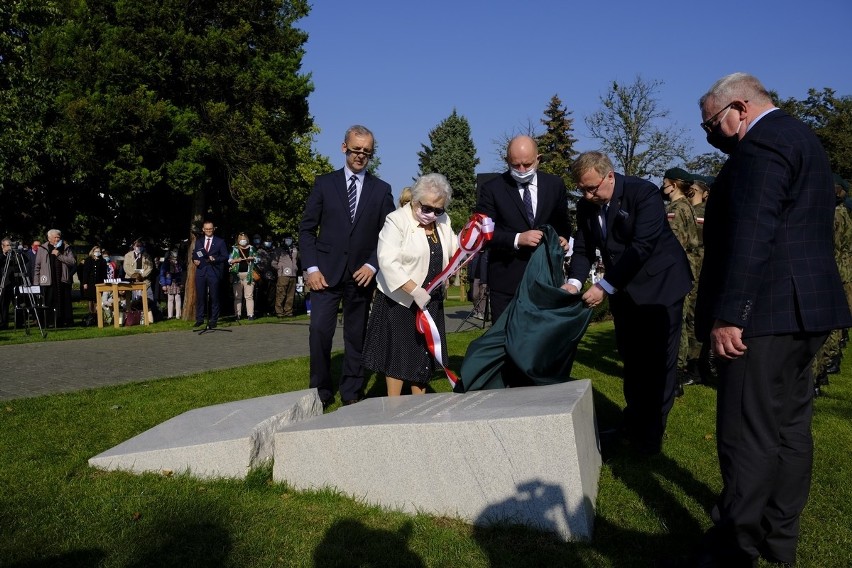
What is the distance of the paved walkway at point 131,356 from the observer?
27.3 ft

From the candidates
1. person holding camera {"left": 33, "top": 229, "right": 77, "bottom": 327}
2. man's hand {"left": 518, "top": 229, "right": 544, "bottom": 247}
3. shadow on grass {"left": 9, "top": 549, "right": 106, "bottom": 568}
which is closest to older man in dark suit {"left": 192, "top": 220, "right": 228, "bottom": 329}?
person holding camera {"left": 33, "top": 229, "right": 77, "bottom": 327}

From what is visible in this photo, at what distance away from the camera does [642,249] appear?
4852 mm

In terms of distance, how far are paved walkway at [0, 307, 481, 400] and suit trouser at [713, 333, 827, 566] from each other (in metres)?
6.87

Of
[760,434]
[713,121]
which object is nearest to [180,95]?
[713,121]

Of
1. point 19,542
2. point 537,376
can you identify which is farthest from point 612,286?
point 19,542

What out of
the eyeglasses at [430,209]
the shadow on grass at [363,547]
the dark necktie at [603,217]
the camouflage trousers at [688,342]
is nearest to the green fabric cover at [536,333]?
the dark necktie at [603,217]

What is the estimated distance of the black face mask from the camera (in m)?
3.20

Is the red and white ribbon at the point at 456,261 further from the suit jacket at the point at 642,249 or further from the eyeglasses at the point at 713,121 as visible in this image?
the eyeglasses at the point at 713,121

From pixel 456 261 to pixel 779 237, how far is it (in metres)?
3.13

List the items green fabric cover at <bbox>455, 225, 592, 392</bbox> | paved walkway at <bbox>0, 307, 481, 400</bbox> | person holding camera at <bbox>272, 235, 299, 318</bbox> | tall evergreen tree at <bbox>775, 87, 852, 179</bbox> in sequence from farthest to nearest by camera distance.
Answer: tall evergreen tree at <bbox>775, 87, 852, 179</bbox>, person holding camera at <bbox>272, 235, 299, 318</bbox>, paved walkway at <bbox>0, 307, 481, 400</bbox>, green fabric cover at <bbox>455, 225, 592, 392</bbox>

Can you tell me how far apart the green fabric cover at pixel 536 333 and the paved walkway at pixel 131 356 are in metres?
4.93

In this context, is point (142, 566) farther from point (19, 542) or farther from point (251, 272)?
point (251, 272)

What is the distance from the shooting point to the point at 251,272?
61.3 ft

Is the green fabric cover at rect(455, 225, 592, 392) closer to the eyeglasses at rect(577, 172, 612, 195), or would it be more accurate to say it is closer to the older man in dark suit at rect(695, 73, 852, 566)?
the eyeglasses at rect(577, 172, 612, 195)
